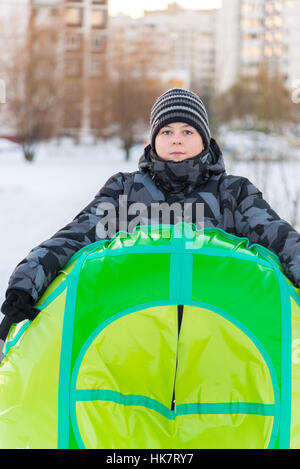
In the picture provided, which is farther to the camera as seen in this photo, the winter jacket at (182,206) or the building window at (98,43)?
the building window at (98,43)

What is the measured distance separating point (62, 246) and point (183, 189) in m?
0.69

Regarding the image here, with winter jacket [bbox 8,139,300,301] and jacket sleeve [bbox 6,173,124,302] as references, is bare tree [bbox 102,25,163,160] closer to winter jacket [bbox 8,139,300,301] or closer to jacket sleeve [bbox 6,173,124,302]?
winter jacket [bbox 8,139,300,301]

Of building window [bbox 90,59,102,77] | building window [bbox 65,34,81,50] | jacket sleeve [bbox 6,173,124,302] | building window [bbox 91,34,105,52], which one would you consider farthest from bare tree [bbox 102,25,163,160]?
jacket sleeve [bbox 6,173,124,302]

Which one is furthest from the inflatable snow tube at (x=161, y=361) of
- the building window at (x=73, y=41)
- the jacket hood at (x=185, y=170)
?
the building window at (x=73, y=41)

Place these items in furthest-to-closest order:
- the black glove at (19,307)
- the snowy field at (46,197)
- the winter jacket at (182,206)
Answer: the snowy field at (46,197) → the winter jacket at (182,206) → the black glove at (19,307)

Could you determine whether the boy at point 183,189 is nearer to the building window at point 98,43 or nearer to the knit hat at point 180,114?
the knit hat at point 180,114

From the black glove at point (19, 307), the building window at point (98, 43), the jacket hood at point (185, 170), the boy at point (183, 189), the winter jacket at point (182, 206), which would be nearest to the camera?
the black glove at point (19, 307)

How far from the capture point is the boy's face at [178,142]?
89.9 inches

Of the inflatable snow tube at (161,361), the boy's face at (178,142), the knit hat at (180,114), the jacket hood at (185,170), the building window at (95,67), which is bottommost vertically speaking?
the inflatable snow tube at (161,361)

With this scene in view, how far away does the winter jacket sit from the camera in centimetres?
176

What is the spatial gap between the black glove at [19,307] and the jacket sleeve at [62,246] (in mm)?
19

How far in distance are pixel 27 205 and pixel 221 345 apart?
7116mm

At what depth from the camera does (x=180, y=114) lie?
7.73ft
